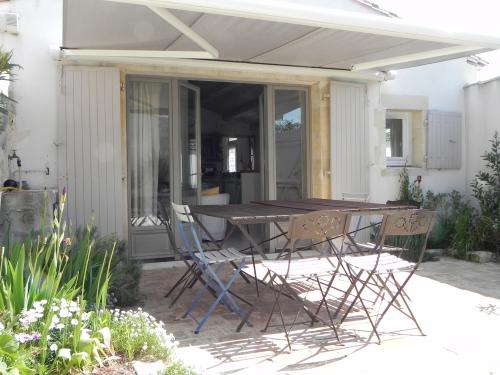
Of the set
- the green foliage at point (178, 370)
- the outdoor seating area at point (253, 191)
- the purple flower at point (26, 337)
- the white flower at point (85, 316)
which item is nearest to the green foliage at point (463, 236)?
the outdoor seating area at point (253, 191)

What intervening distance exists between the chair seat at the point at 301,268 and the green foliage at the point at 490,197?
3891 millimetres

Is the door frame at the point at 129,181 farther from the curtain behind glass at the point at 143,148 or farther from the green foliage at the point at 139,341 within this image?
the green foliage at the point at 139,341

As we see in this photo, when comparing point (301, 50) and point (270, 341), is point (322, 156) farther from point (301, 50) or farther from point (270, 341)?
point (270, 341)

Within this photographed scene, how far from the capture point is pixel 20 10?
5.48 meters

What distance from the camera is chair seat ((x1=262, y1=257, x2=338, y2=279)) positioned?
10.9 feet

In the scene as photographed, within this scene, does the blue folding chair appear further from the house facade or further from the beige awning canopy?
the beige awning canopy

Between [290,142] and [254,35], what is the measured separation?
8.44 feet

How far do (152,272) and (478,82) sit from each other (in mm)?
5597

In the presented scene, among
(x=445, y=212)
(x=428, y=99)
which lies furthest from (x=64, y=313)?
(x=428, y=99)

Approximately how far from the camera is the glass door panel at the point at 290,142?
22.5ft

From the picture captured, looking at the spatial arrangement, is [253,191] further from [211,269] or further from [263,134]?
[211,269]

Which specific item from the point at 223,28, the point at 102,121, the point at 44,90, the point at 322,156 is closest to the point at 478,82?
the point at 322,156

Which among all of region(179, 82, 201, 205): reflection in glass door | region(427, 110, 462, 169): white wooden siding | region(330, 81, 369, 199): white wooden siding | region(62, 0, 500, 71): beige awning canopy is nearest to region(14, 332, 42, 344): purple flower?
region(62, 0, 500, 71): beige awning canopy

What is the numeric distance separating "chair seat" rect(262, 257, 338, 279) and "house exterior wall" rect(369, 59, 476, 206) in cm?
378
